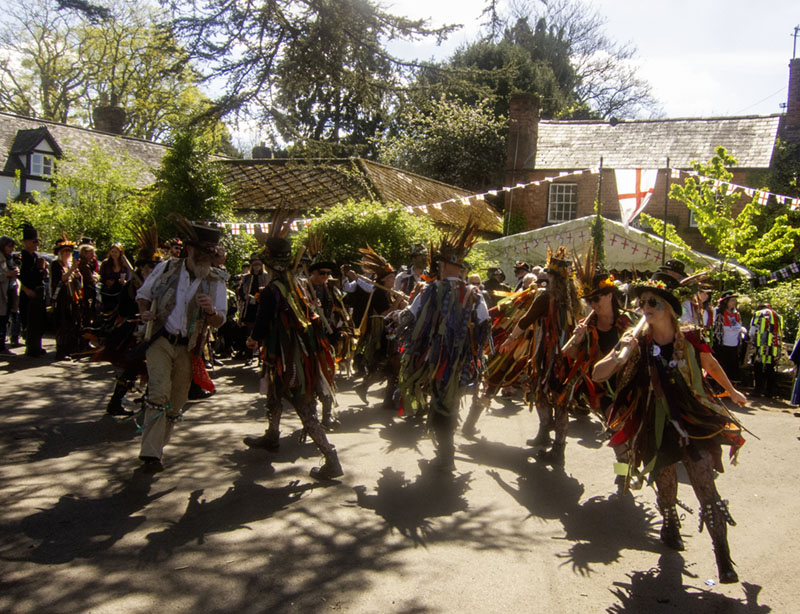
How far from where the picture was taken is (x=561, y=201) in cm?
2791

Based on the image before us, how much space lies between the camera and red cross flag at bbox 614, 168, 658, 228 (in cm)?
1497

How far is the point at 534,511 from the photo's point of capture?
17.4ft

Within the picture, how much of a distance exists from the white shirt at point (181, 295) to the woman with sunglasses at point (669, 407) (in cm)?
304

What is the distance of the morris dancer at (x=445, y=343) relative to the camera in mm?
6082

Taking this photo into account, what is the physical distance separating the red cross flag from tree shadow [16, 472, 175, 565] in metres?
12.3

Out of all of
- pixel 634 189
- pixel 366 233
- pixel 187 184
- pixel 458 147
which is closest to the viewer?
pixel 634 189

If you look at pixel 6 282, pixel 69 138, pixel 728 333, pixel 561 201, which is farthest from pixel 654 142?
pixel 69 138

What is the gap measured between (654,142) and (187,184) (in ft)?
60.4

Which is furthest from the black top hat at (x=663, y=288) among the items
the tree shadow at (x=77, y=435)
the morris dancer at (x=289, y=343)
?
the tree shadow at (x=77, y=435)

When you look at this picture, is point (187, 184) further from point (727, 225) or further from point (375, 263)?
point (727, 225)

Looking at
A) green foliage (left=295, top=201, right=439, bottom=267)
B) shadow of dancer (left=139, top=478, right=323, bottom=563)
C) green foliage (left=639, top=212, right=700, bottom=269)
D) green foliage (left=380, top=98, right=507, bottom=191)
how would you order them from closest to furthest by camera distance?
shadow of dancer (left=139, top=478, right=323, bottom=563)
green foliage (left=295, top=201, right=439, bottom=267)
green foliage (left=639, top=212, right=700, bottom=269)
green foliage (left=380, top=98, right=507, bottom=191)

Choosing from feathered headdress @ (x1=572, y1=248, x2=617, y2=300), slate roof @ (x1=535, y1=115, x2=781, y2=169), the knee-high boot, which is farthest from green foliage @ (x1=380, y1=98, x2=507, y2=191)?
the knee-high boot

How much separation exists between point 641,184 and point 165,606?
44.5ft

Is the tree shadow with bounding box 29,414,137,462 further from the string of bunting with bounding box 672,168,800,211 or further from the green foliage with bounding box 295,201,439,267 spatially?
the string of bunting with bounding box 672,168,800,211
